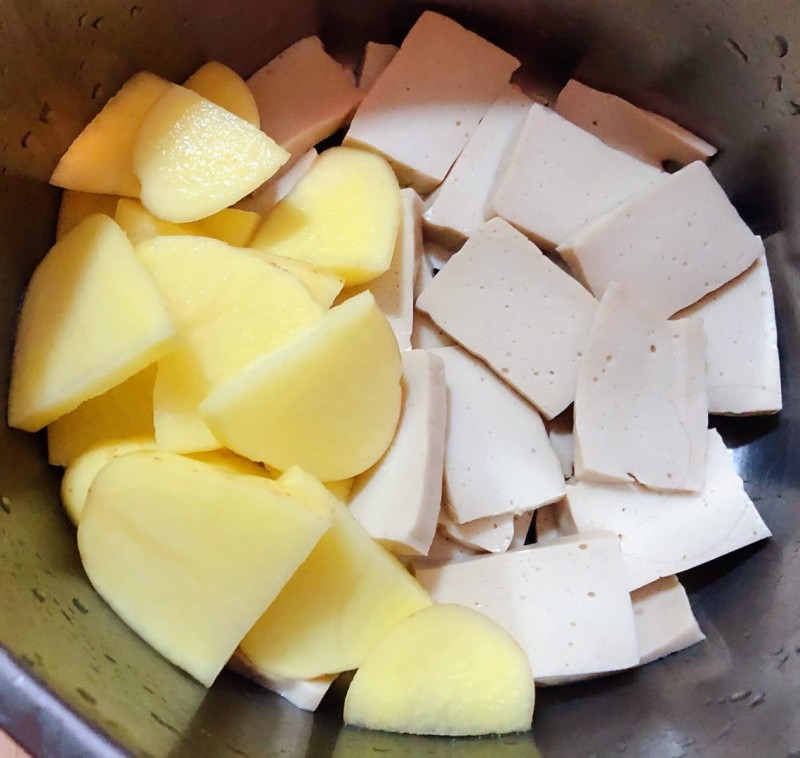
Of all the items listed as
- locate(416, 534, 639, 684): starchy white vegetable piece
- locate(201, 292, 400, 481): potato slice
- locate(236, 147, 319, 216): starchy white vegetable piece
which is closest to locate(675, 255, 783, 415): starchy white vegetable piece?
locate(416, 534, 639, 684): starchy white vegetable piece

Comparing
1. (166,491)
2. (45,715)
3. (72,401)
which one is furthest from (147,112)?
(45,715)

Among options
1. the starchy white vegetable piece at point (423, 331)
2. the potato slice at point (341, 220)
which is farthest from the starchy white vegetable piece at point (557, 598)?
the potato slice at point (341, 220)

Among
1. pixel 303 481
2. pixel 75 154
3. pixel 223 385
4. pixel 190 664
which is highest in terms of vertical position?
pixel 75 154

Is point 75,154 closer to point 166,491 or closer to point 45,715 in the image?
point 166,491

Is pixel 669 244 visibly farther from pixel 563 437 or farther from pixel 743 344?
pixel 563 437

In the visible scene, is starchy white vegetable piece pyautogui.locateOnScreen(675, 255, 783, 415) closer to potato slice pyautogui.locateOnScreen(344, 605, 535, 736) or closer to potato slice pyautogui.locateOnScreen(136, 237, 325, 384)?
potato slice pyautogui.locateOnScreen(344, 605, 535, 736)
